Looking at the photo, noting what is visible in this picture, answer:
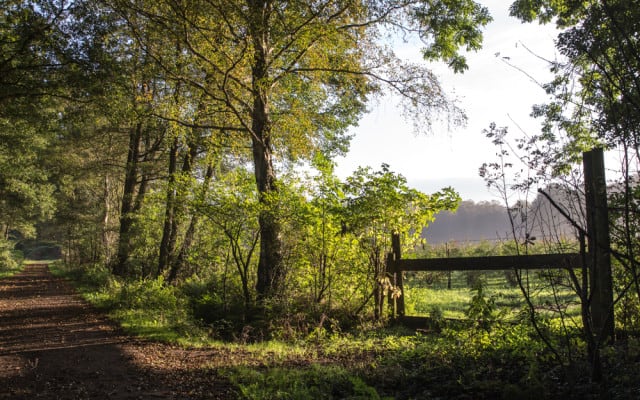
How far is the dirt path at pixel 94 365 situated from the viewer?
16.8ft

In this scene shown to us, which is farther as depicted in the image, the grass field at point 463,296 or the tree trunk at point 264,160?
the tree trunk at point 264,160

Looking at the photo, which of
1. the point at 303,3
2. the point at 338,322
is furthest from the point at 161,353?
the point at 303,3

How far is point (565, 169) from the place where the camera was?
160 inches

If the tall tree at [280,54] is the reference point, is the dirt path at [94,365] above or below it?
below

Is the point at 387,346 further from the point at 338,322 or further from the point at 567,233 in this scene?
the point at 567,233

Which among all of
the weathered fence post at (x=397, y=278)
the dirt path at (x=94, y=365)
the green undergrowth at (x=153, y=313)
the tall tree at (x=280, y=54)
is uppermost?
the tall tree at (x=280, y=54)

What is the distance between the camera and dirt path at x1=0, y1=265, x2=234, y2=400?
16.8 ft

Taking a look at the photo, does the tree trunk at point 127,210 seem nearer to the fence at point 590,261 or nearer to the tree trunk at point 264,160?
the tree trunk at point 264,160

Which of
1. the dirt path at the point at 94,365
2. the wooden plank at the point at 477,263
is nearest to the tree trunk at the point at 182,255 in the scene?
the dirt path at the point at 94,365

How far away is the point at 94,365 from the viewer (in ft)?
21.0

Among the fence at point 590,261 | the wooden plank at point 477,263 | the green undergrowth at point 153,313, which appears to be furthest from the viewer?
the green undergrowth at point 153,313

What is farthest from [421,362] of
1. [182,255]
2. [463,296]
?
[182,255]

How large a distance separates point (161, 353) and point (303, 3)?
7.33 m

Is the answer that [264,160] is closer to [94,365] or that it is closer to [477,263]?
[477,263]
